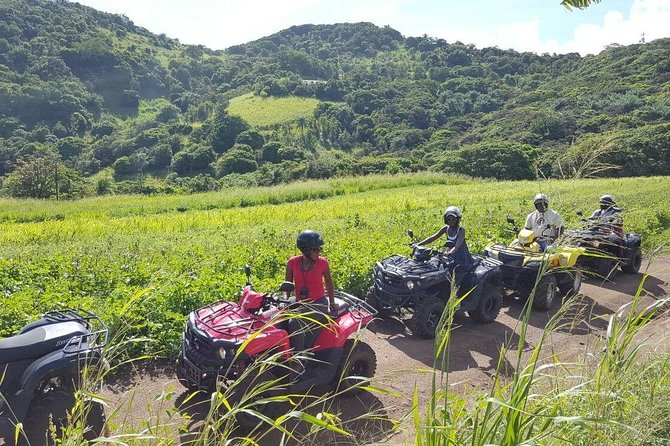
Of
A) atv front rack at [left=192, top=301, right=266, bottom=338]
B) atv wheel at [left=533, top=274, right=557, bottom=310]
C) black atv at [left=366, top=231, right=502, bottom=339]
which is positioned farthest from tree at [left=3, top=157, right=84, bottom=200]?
atv front rack at [left=192, top=301, right=266, bottom=338]

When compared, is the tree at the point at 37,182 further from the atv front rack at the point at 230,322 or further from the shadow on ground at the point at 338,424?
the shadow on ground at the point at 338,424

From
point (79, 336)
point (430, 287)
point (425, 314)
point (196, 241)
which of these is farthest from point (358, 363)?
point (196, 241)

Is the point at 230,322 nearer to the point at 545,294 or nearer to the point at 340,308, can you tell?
the point at 340,308

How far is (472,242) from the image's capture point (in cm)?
1309

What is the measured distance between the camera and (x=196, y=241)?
1602cm

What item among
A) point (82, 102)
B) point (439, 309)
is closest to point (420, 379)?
point (439, 309)

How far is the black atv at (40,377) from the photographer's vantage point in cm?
464

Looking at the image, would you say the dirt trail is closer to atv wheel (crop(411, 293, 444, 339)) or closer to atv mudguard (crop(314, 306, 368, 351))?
atv wheel (crop(411, 293, 444, 339))

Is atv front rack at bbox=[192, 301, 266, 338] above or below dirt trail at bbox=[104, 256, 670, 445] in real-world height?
above

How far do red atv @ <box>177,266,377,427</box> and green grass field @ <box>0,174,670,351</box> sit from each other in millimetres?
733

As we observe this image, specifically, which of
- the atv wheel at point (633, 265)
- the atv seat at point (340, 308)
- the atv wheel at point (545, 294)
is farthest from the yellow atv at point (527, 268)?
the atv seat at point (340, 308)

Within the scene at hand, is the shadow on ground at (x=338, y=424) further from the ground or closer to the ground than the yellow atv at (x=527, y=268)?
closer to the ground

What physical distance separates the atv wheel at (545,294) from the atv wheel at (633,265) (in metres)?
3.30

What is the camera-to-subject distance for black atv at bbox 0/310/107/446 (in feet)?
15.2
